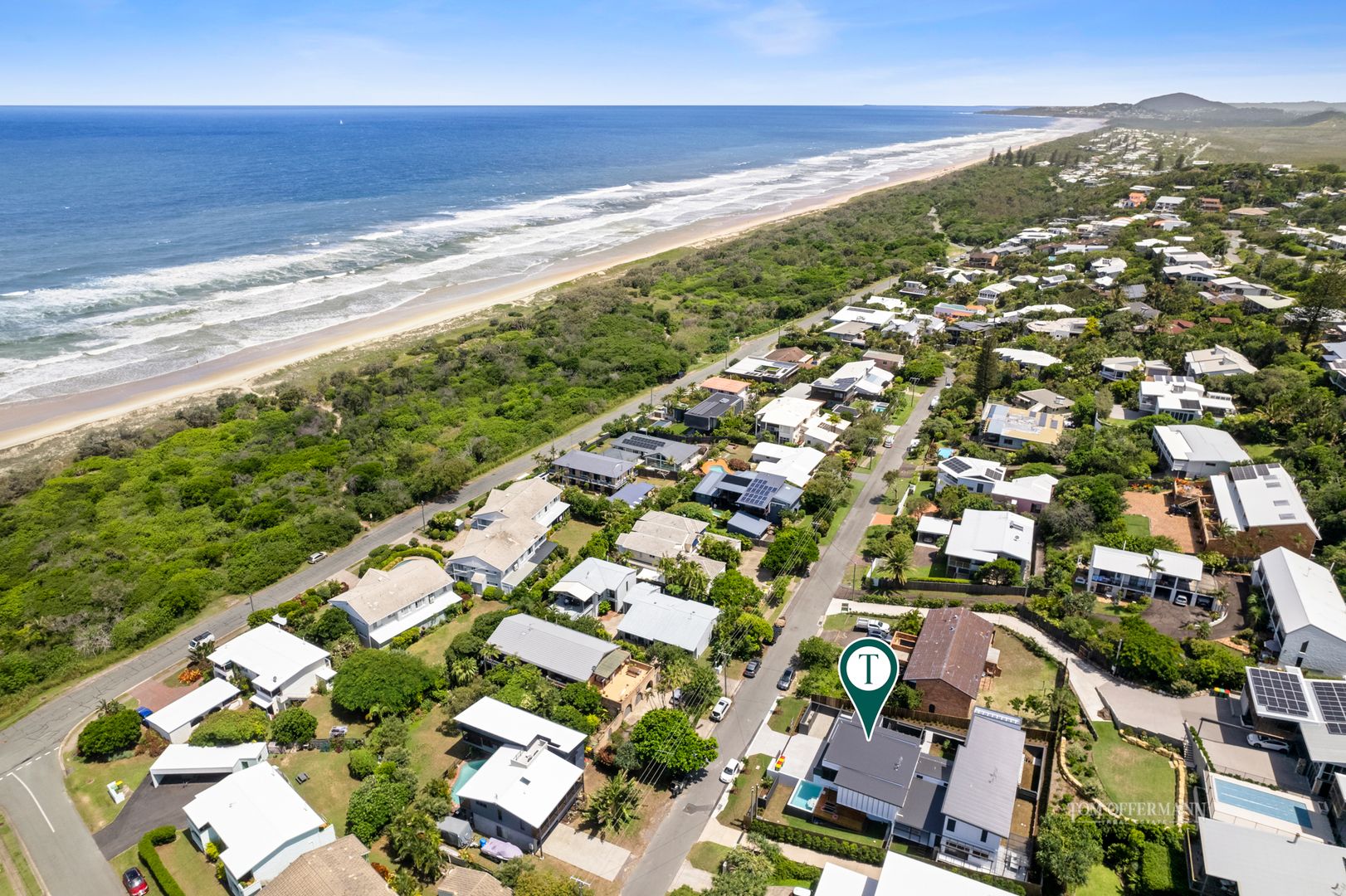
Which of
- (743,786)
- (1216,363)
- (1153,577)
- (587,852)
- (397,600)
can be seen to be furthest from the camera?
(1216,363)

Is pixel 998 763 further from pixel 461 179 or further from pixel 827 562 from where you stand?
pixel 461 179

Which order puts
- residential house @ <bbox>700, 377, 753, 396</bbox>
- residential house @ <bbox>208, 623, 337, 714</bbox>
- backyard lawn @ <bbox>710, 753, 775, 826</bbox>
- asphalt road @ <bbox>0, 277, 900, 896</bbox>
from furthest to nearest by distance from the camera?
1. residential house @ <bbox>700, 377, 753, 396</bbox>
2. residential house @ <bbox>208, 623, 337, 714</bbox>
3. backyard lawn @ <bbox>710, 753, 775, 826</bbox>
4. asphalt road @ <bbox>0, 277, 900, 896</bbox>

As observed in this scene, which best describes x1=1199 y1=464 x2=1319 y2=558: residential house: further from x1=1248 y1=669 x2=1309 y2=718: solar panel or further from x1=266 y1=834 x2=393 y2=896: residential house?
x1=266 y1=834 x2=393 y2=896: residential house

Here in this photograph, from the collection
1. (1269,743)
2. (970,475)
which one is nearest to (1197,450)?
(970,475)

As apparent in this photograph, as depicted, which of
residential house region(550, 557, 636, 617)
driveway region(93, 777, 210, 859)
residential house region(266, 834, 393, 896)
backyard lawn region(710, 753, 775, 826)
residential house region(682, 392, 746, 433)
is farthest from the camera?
residential house region(682, 392, 746, 433)

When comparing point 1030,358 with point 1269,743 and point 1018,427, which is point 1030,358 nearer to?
point 1018,427

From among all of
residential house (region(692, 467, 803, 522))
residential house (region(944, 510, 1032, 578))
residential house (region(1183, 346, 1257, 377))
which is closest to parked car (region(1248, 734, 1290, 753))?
residential house (region(944, 510, 1032, 578))

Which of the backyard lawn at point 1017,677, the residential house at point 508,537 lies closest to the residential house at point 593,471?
the residential house at point 508,537
